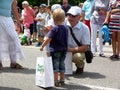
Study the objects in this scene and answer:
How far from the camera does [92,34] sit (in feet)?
35.8

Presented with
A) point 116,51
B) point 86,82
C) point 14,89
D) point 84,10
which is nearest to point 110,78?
point 86,82

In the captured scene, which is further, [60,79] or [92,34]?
[92,34]

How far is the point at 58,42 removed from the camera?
6.80 meters

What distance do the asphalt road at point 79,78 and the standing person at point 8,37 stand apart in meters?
0.26

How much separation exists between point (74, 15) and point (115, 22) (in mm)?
2709

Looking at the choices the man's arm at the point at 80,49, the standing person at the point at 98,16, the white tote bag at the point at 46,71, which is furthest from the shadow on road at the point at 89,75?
the standing person at the point at 98,16

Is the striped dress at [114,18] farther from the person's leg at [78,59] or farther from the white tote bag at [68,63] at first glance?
the white tote bag at [68,63]

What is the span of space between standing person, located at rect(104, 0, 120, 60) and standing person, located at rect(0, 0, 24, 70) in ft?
8.63

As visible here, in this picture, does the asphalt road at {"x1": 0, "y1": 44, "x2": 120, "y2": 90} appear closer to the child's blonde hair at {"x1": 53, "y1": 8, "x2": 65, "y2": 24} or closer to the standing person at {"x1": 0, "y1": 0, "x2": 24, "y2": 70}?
the standing person at {"x1": 0, "y1": 0, "x2": 24, "y2": 70}

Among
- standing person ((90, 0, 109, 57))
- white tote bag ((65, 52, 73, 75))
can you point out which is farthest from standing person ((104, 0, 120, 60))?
white tote bag ((65, 52, 73, 75))

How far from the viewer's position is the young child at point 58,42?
6715mm

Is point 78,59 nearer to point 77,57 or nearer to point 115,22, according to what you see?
point 77,57

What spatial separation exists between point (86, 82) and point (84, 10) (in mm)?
4992

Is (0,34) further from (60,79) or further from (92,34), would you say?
(92,34)
